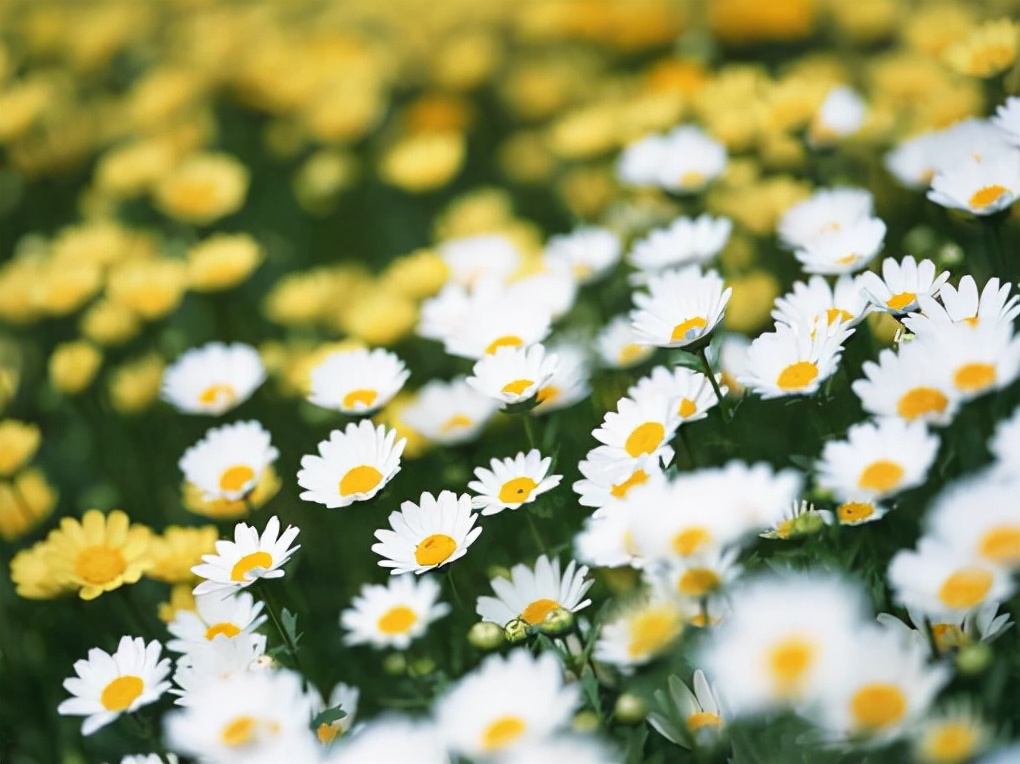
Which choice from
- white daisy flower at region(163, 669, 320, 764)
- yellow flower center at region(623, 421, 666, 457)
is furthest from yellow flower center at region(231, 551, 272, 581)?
yellow flower center at region(623, 421, 666, 457)

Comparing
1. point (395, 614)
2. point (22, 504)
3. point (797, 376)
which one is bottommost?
point (22, 504)

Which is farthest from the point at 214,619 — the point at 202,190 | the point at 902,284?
the point at 202,190

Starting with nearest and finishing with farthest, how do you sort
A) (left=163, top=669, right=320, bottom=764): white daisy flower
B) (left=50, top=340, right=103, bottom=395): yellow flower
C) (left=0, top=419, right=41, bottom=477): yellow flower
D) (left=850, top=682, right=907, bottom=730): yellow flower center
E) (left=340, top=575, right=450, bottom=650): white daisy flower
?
(left=850, top=682, right=907, bottom=730): yellow flower center → (left=163, top=669, right=320, bottom=764): white daisy flower → (left=340, top=575, right=450, bottom=650): white daisy flower → (left=0, top=419, right=41, bottom=477): yellow flower → (left=50, top=340, right=103, bottom=395): yellow flower

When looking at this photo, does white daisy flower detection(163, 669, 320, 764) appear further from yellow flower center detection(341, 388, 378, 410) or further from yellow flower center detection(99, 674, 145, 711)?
yellow flower center detection(341, 388, 378, 410)

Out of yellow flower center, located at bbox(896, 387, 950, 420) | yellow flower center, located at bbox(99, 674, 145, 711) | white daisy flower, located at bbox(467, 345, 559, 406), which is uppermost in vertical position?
yellow flower center, located at bbox(896, 387, 950, 420)

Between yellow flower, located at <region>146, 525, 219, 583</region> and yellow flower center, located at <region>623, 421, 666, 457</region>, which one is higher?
yellow flower center, located at <region>623, 421, 666, 457</region>

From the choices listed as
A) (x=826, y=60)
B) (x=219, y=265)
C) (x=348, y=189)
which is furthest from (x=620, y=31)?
(x=219, y=265)

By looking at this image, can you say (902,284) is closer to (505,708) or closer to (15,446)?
(505,708)
